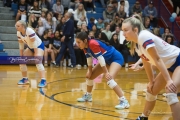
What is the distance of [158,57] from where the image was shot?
4.25 meters

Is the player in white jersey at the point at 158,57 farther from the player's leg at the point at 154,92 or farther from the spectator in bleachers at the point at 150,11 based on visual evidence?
the spectator in bleachers at the point at 150,11

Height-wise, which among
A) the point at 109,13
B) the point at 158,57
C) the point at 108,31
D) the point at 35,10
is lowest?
the point at 108,31

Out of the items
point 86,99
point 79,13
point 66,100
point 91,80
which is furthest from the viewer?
point 79,13

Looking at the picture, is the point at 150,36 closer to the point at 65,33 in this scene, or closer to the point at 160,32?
the point at 65,33

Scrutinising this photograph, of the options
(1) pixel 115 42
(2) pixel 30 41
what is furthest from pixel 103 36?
(2) pixel 30 41

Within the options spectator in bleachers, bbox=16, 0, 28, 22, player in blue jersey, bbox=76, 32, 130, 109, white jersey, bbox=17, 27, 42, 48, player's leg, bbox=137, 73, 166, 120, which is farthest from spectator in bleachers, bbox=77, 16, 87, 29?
player's leg, bbox=137, 73, 166, 120

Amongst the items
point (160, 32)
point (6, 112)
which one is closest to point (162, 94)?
point (6, 112)

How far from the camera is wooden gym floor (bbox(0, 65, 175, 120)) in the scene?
588cm

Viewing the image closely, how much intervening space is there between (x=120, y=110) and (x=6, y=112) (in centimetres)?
198

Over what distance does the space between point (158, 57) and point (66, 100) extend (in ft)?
10.6

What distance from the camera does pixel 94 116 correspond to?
19.2ft

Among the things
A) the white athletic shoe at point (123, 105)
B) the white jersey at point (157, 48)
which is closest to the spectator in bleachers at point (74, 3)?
the white athletic shoe at point (123, 105)

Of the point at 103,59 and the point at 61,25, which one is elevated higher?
the point at 103,59

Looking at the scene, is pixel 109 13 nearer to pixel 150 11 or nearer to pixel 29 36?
pixel 150 11
